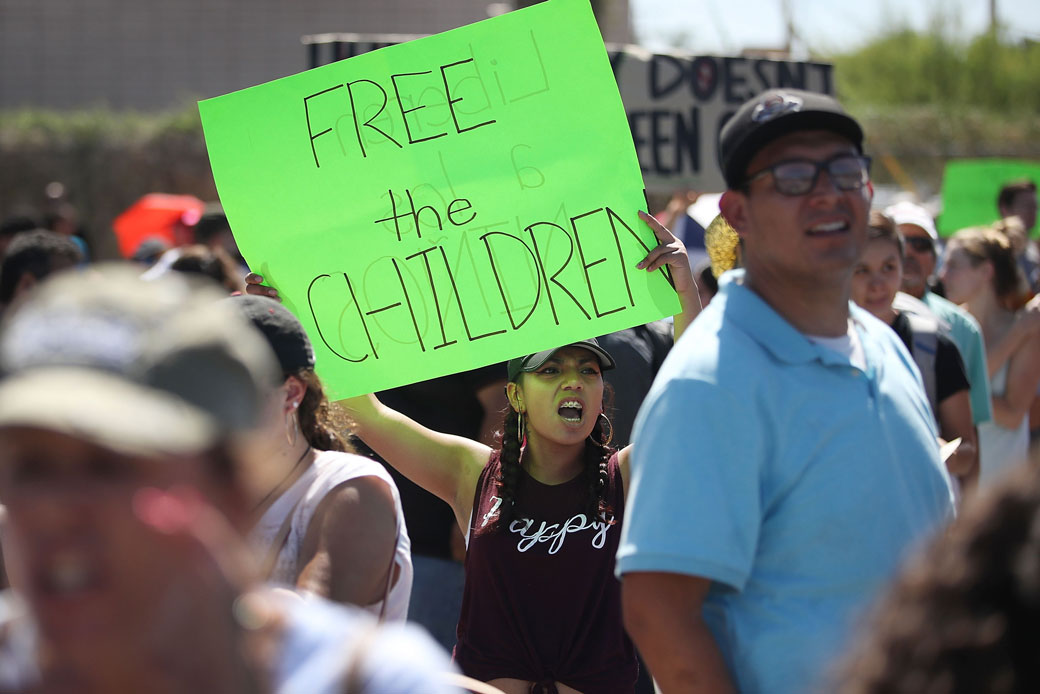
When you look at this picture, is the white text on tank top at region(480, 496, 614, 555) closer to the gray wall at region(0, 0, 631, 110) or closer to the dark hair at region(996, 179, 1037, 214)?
the dark hair at region(996, 179, 1037, 214)

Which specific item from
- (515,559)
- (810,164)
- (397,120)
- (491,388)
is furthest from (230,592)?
(491,388)

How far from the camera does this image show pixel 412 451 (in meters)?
3.32

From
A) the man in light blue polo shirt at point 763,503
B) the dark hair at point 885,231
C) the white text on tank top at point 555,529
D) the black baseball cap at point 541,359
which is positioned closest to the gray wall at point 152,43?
the dark hair at point 885,231

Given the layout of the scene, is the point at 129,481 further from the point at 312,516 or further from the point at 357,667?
the point at 312,516

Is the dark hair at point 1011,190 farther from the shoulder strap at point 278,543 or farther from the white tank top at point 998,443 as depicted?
the shoulder strap at point 278,543

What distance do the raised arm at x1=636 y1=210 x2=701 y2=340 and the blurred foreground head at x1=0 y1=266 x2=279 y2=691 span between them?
204 centimetres

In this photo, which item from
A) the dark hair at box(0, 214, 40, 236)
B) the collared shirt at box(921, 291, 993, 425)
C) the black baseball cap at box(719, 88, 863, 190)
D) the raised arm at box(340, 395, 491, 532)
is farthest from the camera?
the dark hair at box(0, 214, 40, 236)

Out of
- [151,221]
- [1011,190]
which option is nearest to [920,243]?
[1011,190]

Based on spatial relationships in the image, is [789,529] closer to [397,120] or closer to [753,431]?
[753,431]

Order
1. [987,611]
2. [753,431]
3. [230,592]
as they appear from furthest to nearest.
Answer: [753,431]
[230,592]
[987,611]

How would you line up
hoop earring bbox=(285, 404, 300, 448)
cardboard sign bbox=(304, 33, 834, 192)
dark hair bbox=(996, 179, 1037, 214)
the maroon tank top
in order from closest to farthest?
hoop earring bbox=(285, 404, 300, 448) < the maroon tank top < cardboard sign bbox=(304, 33, 834, 192) < dark hair bbox=(996, 179, 1037, 214)

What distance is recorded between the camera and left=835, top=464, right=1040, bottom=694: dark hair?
3.35ft

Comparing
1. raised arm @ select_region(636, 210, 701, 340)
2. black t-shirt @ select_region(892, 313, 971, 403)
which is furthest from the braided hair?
black t-shirt @ select_region(892, 313, 971, 403)

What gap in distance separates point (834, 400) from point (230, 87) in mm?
22847
